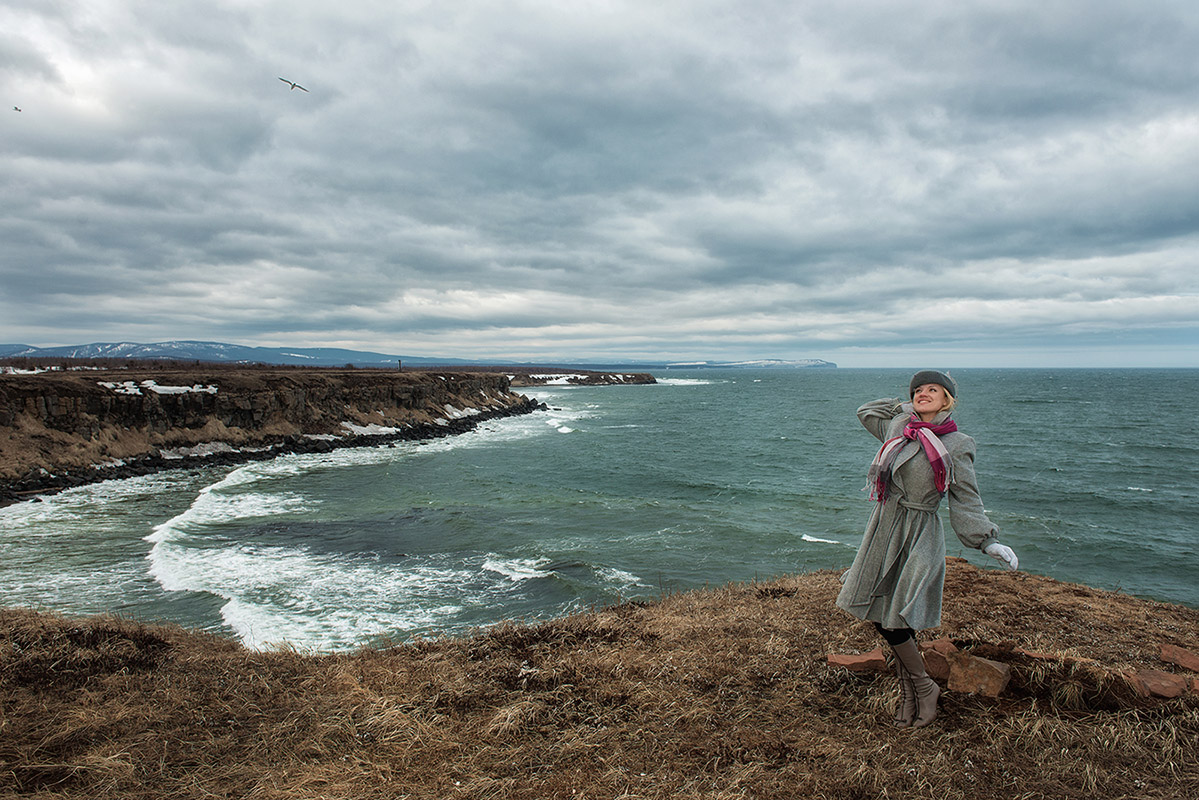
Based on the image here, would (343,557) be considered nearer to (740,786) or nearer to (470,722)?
(470,722)

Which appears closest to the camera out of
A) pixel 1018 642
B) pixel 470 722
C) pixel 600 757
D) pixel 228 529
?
pixel 600 757

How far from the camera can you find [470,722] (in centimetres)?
495

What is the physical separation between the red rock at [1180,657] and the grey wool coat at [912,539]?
3.39m

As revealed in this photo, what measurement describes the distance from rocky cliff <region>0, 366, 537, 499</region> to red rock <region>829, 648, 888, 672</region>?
2732 cm

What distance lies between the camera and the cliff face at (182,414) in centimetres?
2609

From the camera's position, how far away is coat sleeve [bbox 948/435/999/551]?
410cm

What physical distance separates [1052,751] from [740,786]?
2.24 m

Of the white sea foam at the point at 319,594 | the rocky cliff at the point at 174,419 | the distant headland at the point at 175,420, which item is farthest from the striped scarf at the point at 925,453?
the rocky cliff at the point at 174,419

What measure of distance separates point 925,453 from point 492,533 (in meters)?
14.8

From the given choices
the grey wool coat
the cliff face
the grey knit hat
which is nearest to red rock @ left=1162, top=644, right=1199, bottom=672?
the grey wool coat

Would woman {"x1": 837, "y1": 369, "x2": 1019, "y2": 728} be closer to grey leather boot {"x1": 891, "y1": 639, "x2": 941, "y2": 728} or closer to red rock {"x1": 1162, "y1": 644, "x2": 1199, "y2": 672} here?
grey leather boot {"x1": 891, "y1": 639, "x2": 941, "y2": 728}

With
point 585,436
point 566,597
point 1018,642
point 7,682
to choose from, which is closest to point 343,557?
point 566,597

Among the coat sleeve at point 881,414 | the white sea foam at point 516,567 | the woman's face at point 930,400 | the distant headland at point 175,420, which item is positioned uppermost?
the woman's face at point 930,400

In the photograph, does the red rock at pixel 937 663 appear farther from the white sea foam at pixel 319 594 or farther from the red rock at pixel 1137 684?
the white sea foam at pixel 319 594
